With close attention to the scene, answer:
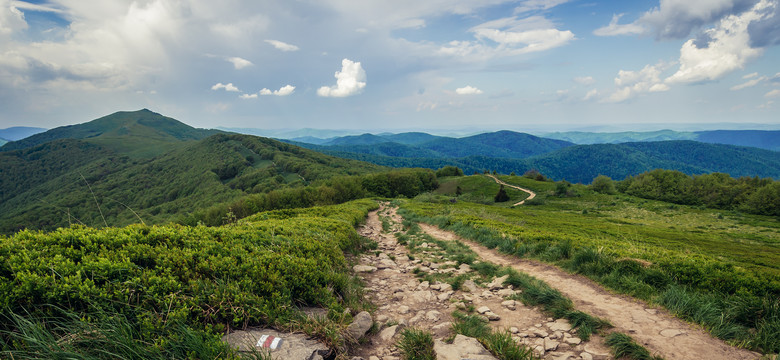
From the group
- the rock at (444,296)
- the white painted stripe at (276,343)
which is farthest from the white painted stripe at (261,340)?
the rock at (444,296)

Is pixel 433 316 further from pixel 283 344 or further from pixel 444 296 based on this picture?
pixel 283 344

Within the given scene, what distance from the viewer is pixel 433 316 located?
651cm

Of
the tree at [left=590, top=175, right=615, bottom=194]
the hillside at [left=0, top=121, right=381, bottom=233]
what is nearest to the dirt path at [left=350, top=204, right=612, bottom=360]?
the hillside at [left=0, top=121, right=381, bottom=233]

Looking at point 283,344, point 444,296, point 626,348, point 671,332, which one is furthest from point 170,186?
point 671,332

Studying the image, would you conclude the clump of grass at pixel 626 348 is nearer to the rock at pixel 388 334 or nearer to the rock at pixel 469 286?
the rock at pixel 469 286

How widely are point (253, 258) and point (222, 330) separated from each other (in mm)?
2240

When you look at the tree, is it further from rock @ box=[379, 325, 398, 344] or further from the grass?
rock @ box=[379, 325, 398, 344]

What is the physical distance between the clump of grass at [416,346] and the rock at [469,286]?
3.18 metres

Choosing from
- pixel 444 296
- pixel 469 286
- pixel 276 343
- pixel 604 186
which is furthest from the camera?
pixel 604 186

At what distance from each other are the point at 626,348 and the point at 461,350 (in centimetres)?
267

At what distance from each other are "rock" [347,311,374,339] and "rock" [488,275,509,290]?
385 centimetres

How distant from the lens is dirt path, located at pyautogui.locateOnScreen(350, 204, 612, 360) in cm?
511

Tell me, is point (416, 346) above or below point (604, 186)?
above

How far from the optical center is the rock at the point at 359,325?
17.6 feet
